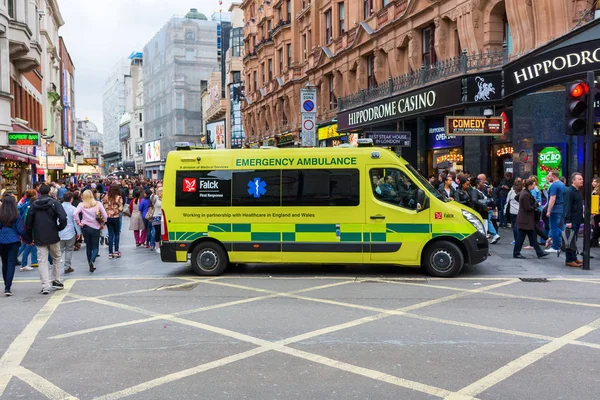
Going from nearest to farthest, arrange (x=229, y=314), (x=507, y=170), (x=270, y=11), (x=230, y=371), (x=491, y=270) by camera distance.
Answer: (x=230, y=371) < (x=229, y=314) < (x=491, y=270) < (x=507, y=170) < (x=270, y=11)

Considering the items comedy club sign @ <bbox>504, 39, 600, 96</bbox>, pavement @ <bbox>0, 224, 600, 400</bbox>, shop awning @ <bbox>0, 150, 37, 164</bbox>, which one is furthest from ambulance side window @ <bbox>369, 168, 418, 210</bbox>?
shop awning @ <bbox>0, 150, 37, 164</bbox>

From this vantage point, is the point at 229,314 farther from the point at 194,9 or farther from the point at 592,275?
the point at 194,9

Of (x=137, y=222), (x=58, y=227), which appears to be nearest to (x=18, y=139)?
(x=137, y=222)

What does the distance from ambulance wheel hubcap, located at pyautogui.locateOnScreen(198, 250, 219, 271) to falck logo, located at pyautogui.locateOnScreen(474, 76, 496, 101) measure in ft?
35.5

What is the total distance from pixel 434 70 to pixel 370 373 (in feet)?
54.5

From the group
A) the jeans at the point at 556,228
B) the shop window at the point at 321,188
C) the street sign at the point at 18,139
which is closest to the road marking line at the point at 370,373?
the shop window at the point at 321,188

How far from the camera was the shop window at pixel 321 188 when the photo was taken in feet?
33.2

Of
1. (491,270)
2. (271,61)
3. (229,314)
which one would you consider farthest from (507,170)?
(271,61)

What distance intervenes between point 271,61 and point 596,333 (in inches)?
1586

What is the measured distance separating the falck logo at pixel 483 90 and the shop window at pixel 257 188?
9.72 meters

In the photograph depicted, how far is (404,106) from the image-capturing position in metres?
21.6

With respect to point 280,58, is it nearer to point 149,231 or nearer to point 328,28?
point 328,28

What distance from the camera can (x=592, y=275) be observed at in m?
9.98

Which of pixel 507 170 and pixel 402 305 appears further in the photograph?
pixel 507 170
